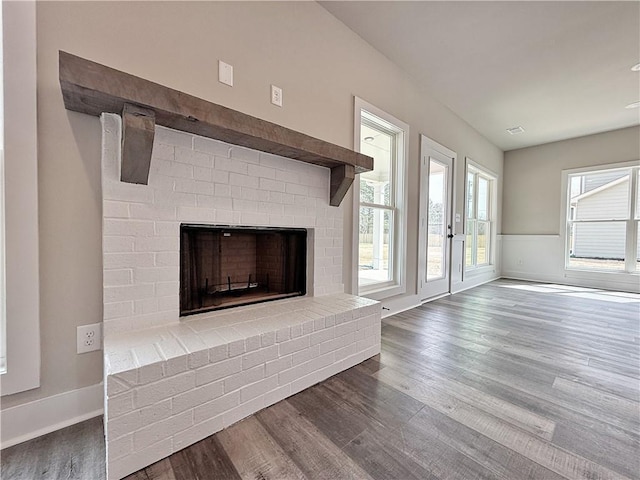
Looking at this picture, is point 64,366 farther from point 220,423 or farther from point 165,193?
point 165,193

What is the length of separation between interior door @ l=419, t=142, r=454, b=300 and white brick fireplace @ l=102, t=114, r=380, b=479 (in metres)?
1.84

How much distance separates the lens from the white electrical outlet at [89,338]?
4.25ft

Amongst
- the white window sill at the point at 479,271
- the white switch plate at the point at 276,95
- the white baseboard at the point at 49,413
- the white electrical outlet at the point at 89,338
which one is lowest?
the white baseboard at the point at 49,413

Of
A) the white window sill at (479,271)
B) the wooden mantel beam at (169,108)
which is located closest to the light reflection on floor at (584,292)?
the white window sill at (479,271)

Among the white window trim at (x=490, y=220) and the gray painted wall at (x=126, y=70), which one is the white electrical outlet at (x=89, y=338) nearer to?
the gray painted wall at (x=126, y=70)

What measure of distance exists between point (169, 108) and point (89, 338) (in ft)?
3.74

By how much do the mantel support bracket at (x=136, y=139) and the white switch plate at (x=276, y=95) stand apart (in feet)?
3.00

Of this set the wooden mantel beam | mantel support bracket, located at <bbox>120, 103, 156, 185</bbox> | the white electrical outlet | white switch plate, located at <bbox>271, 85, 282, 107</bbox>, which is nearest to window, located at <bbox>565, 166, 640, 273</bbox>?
the wooden mantel beam

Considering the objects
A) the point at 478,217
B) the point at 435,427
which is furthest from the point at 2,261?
the point at 478,217

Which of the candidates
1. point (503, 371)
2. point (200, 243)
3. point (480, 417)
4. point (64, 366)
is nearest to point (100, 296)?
point (64, 366)

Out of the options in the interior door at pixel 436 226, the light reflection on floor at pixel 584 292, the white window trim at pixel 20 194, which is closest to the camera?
the white window trim at pixel 20 194

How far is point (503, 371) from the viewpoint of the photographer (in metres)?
1.76

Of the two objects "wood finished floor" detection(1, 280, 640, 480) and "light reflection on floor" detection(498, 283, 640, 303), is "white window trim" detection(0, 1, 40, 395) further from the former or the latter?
"light reflection on floor" detection(498, 283, 640, 303)

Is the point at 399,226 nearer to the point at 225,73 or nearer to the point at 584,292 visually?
the point at 225,73
